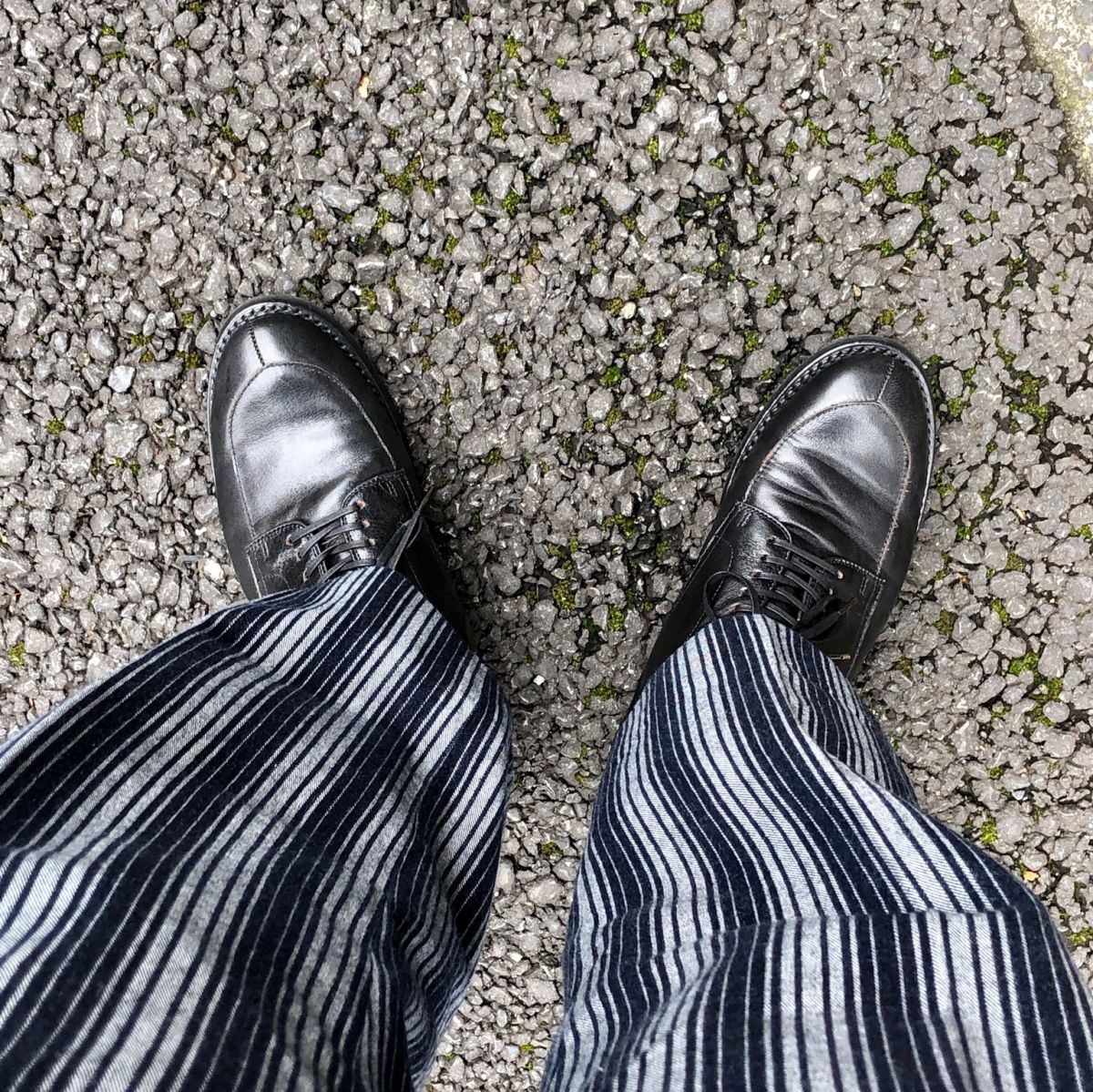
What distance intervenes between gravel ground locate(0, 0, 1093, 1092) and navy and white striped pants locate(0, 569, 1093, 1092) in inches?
13.5

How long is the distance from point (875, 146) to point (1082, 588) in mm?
763

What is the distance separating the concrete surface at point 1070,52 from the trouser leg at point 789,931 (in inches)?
36.5

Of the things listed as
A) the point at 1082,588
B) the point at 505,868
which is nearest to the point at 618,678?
the point at 505,868

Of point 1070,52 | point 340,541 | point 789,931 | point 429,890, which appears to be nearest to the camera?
point 789,931

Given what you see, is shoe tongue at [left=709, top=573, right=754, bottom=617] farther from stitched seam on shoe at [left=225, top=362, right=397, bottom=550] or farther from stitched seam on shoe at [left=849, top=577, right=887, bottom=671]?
stitched seam on shoe at [left=225, top=362, right=397, bottom=550]

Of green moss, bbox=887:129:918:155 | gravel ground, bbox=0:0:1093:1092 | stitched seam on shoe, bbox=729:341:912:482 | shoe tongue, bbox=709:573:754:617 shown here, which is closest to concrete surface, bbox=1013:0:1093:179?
gravel ground, bbox=0:0:1093:1092

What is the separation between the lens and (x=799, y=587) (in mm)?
1374

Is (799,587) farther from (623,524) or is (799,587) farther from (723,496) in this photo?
(623,524)

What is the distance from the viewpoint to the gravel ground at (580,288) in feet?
4.12

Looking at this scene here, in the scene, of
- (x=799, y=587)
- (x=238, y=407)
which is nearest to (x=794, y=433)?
(x=799, y=587)

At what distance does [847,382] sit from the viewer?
1308 mm

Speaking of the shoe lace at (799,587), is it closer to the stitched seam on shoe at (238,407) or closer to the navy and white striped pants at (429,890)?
the navy and white striped pants at (429,890)

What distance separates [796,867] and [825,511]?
711mm

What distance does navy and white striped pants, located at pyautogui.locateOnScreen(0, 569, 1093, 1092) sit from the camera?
0.67m
